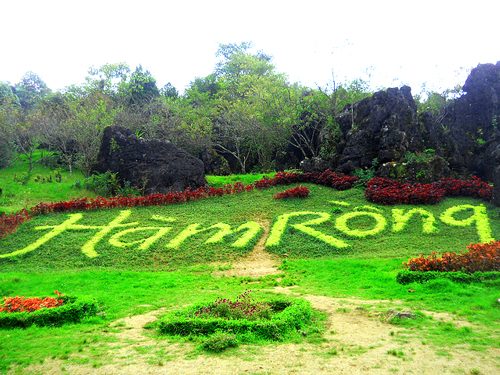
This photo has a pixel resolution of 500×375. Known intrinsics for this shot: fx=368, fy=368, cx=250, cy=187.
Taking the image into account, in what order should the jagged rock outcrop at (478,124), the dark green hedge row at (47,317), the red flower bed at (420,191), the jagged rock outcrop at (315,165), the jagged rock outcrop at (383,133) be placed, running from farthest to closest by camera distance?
1. the jagged rock outcrop at (478,124)
2. the jagged rock outcrop at (315,165)
3. the jagged rock outcrop at (383,133)
4. the red flower bed at (420,191)
5. the dark green hedge row at (47,317)

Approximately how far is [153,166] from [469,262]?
1289cm

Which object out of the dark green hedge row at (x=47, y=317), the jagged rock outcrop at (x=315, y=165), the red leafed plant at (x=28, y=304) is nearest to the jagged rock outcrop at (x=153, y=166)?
the jagged rock outcrop at (x=315, y=165)

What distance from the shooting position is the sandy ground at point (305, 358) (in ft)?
12.9

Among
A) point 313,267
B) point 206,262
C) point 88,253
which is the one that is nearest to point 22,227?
point 88,253

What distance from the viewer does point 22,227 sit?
12.7 m

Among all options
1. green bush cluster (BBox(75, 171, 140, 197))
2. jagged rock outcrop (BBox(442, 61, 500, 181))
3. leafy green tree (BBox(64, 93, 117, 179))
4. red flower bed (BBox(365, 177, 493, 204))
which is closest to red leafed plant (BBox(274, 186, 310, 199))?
red flower bed (BBox(365, 177, 493, 204))

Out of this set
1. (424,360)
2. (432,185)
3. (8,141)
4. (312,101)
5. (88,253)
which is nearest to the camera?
(424,360)

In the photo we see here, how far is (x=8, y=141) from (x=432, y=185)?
24.1 metres

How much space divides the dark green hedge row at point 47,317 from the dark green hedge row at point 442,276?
590 cm

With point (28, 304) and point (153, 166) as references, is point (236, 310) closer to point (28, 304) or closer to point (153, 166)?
point (28, 304)

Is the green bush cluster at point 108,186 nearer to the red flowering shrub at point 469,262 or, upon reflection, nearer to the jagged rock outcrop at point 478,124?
the red flowering shrub at point 469,262

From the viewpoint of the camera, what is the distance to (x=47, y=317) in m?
5.80

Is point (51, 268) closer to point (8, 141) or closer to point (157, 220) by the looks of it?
point (157, 220)

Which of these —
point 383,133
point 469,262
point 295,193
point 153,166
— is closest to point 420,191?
point 383,133
